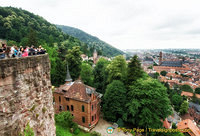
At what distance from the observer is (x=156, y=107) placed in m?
21.1

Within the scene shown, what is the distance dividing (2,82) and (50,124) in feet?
13.3

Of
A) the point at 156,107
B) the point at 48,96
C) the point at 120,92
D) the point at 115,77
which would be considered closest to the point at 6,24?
the point at 115,77

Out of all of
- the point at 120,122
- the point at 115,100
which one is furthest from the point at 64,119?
the point at 120,122

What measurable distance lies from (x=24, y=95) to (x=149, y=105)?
21.0 m

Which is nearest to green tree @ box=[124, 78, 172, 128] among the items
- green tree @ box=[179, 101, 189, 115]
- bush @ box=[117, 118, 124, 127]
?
bush @ box=[117, 118, 124, 127]

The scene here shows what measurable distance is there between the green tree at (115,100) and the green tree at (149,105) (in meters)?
1.74

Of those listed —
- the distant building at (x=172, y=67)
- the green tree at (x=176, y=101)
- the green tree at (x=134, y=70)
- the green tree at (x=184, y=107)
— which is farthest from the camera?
the distant building at (x=172, y=67)

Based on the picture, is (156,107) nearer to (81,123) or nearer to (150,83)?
(150,83)

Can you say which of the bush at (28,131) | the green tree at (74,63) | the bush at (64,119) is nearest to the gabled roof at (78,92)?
the bush at (64,119)

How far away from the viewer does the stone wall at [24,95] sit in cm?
467

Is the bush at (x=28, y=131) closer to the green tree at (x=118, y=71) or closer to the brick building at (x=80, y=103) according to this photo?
the brick building at (x=80, y=103)

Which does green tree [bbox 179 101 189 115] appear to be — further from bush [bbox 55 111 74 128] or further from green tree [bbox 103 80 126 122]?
bush [bbox 55 111 74 128]

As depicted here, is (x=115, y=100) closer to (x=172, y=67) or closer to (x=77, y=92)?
(x=77, y=92)

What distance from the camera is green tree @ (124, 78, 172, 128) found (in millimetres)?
20391
